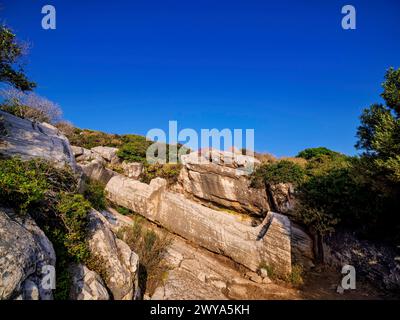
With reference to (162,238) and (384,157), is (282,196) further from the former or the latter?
(162,238)

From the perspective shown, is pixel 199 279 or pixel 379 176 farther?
pixel 199 279

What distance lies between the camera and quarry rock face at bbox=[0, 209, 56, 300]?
295 cm

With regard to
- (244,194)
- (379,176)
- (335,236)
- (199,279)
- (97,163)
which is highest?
(97,163)

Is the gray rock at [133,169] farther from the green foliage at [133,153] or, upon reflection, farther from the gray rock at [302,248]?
the gray rock at [302,248]

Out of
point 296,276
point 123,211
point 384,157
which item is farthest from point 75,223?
point 384,157

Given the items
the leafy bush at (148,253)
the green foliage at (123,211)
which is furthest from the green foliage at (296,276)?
the green foliage at (123,211)

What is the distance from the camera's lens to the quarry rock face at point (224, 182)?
1305 centimetres

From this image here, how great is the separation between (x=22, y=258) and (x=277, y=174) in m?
11.9

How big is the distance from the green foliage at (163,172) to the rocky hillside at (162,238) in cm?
18
